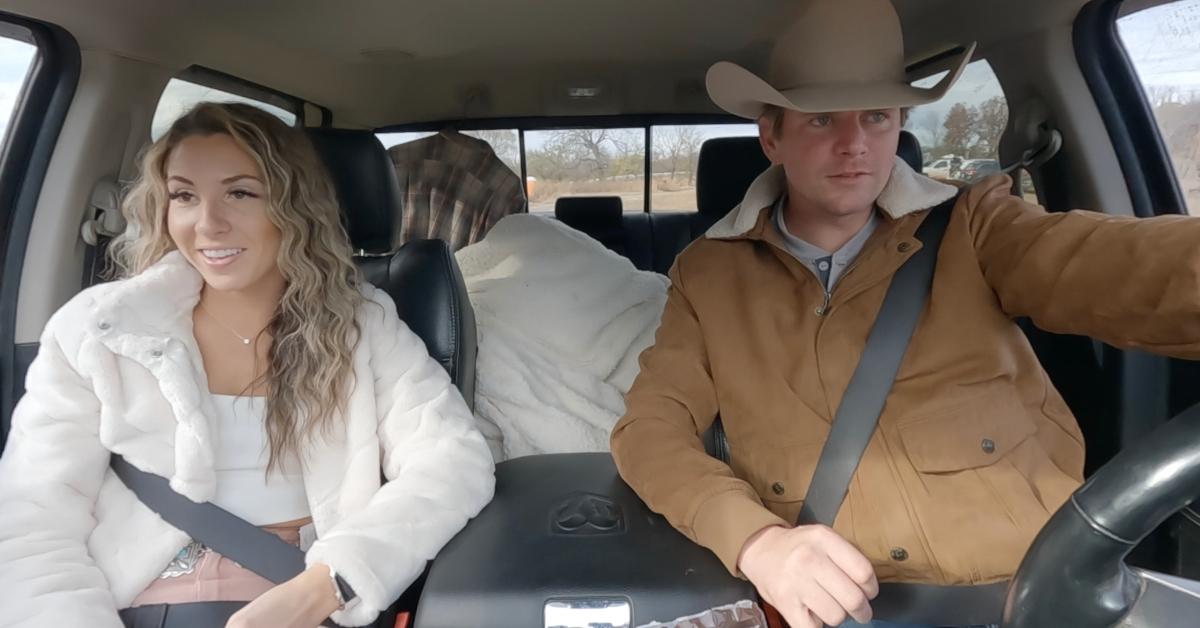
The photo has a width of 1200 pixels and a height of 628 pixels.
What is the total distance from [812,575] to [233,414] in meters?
1.17

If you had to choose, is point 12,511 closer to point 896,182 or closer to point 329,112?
point 896,182

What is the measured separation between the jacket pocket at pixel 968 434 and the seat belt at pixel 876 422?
9 cm

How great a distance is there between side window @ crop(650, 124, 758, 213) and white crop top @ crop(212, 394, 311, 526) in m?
2.59

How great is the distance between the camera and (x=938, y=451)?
1.42 m

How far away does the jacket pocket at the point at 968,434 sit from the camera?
140 centimetres

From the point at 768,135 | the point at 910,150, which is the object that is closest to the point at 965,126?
the point at 910,150

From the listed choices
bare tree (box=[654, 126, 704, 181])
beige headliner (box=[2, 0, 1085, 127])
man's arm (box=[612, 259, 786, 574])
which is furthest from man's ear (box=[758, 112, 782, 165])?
bare tree (box=[654, 126, 704, 181])

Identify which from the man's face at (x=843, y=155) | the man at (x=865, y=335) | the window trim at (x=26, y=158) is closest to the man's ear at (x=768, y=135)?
the man at (x=865, y=335)

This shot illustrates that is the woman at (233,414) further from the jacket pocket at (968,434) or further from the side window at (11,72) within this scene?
the jacket pocket at (968,434)

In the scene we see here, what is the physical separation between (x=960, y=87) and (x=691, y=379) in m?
1.62

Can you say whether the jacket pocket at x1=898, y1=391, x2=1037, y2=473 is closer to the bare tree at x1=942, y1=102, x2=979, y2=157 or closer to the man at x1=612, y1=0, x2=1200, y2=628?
the man at x1=612, y1=0, x2=1200, y2=628

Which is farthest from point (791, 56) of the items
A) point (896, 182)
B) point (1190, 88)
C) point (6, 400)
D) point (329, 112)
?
point (329, 112)

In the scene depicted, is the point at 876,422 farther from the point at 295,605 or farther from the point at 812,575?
the point at 295,605

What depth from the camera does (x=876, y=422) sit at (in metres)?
1.48
